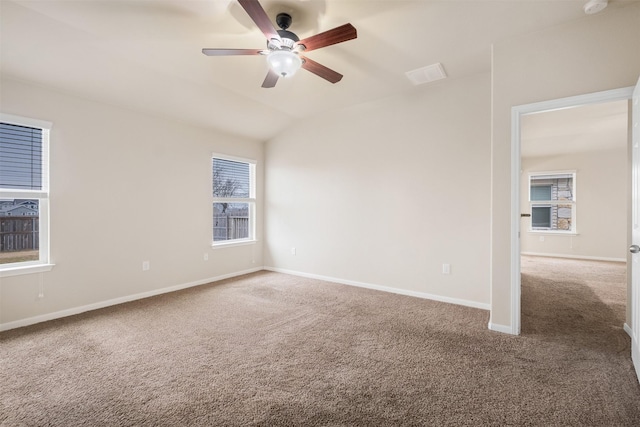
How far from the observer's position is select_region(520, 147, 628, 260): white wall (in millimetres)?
6641

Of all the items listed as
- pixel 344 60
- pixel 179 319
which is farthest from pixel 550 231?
pixel 179 319

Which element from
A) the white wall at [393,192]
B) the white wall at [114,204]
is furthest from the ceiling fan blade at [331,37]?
the white wall at [114,204]

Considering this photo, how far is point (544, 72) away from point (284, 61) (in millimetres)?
2287

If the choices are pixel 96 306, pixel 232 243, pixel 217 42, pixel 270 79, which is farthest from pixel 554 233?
pixel 96 306

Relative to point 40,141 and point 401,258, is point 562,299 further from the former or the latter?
point 40,141

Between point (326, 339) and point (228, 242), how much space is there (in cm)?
298

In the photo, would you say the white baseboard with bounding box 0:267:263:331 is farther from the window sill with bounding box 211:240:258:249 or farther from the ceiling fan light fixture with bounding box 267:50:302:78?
the ceiling fan light fixture with bounding box 267:50:302:78

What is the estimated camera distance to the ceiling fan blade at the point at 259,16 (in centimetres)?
179

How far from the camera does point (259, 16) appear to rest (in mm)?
1921

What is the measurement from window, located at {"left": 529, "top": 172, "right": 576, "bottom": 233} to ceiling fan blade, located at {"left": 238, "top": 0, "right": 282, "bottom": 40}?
7.99 meters

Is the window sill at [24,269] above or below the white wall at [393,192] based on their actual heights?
below

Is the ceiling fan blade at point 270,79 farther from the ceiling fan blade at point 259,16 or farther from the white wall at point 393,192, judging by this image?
the white wall at point 393,192

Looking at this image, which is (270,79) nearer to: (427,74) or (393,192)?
(427,74)

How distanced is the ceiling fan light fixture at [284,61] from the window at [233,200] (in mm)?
2874
